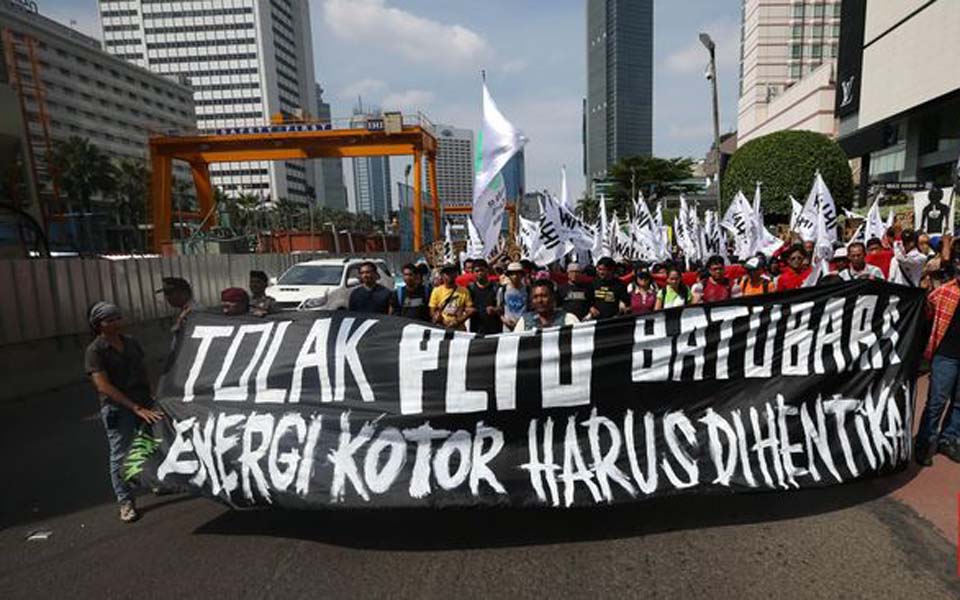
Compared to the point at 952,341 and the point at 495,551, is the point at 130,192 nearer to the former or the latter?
the point at 495,551

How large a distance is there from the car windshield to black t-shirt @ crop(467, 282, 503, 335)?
5495 millimetres

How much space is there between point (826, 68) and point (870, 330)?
62.5m

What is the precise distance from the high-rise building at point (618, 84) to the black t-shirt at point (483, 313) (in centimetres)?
11802

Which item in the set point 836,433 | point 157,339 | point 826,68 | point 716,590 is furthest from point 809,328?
point 826,68

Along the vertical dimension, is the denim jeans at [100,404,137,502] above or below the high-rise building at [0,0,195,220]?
below

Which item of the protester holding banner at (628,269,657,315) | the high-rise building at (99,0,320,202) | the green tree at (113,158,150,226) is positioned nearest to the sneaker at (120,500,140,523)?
the protester holding banner at (628,269,657,315)

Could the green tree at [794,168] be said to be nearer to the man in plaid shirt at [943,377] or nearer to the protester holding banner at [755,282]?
the protester holding banner at [755,282]

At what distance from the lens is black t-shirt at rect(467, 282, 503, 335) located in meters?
6.17

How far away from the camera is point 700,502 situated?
377 centimetres

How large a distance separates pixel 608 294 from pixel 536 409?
2.81m

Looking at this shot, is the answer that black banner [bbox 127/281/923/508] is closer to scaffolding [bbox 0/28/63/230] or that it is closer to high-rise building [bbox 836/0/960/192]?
scaffolding [bbox 0/28/63/230]

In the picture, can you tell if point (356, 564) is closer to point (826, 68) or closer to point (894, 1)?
point (894, 1)

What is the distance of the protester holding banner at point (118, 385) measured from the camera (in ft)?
11.8

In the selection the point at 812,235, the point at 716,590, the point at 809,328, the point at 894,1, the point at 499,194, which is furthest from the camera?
the point at 894,1
